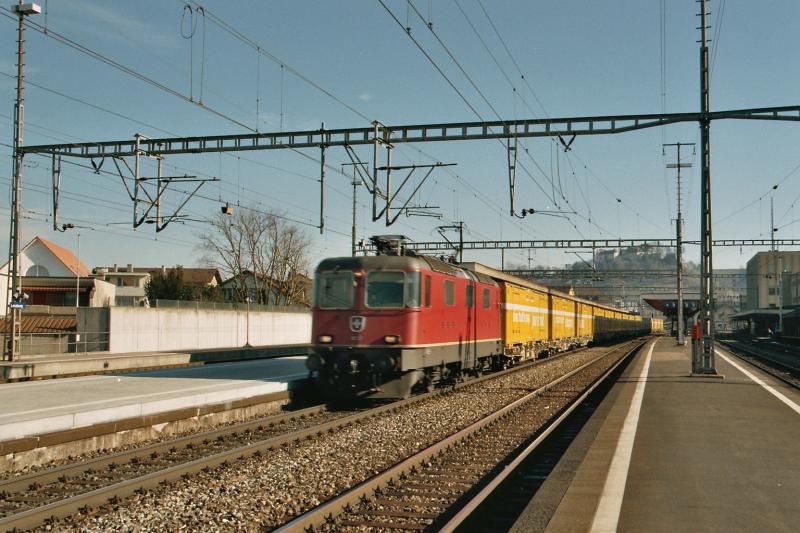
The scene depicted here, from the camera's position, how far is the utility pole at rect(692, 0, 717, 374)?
65.3ft

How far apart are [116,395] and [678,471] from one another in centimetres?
997

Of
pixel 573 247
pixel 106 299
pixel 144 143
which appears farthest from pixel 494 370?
pixel 106 299

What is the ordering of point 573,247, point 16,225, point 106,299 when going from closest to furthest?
point 16,225 < point 573,247 < point 106,299

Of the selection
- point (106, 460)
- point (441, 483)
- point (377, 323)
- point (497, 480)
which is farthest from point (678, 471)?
point (377, 323)

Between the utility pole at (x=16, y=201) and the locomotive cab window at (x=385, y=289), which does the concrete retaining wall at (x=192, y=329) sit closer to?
the utility pole at (x=16, y=201)

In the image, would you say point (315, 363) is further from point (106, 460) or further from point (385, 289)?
point (106, 460)

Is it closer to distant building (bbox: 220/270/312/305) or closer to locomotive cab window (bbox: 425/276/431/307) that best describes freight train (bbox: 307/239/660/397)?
locomotive cab window (bbox: 425/276/431/307)

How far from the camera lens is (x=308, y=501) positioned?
802 centimetres

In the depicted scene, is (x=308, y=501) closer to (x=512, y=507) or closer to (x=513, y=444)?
(x=512, y=507)

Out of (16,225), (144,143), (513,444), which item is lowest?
(513,444)

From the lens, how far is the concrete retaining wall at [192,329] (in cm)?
3416

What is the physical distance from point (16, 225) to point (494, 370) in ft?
51.9

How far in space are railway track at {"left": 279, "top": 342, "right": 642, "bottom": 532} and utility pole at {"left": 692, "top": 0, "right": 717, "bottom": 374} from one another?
748 centimetres

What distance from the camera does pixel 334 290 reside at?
653 inches
